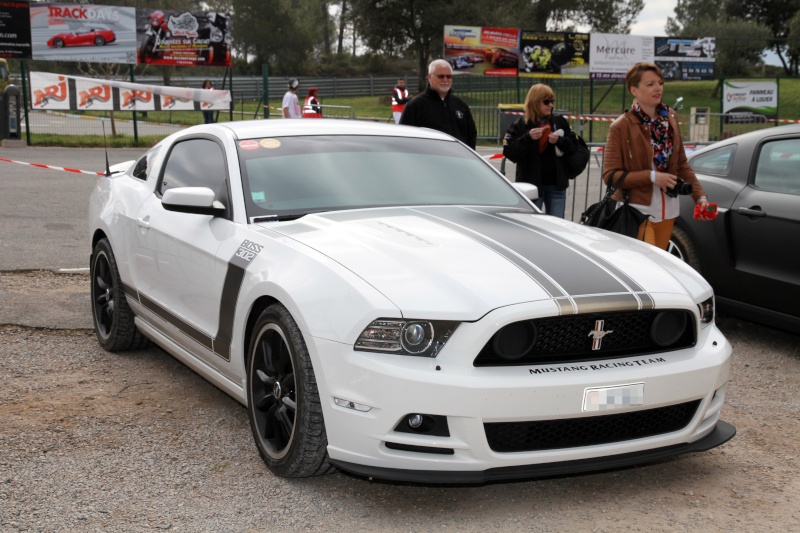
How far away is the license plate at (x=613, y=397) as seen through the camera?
363cm

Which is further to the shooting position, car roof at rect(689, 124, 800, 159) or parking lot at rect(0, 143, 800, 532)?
car roof at rect(689, 124, 800, 159)

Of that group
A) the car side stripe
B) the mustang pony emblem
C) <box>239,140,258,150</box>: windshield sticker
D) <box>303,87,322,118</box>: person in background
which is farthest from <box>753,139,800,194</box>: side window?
<box>303,87,322,118</box>: person in background

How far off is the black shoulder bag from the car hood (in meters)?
1.37

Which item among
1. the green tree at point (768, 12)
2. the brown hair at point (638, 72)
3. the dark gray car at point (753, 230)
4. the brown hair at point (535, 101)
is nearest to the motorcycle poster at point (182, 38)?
the brown hair at point (535, 101)

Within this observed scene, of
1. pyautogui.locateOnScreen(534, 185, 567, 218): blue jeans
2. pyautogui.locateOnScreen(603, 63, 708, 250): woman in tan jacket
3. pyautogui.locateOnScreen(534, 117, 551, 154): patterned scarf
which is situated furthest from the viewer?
pyautogui.locateOnScreen(534, 185, 567, 218): blue jeans

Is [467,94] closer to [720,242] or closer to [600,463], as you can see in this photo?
[720,242]

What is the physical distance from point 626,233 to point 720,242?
0.92 metres

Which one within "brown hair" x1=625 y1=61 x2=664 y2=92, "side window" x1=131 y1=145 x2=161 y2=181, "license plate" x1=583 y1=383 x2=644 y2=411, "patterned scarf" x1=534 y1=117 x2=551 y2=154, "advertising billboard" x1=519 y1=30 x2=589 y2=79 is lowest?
"license plate" x1=583 y1=383 x2=644 y2=411

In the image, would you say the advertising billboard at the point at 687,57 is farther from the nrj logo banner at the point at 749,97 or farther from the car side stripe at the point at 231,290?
the car side stripe at the point at 231,290

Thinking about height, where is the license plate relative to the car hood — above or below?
below

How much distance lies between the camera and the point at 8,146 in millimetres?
23125

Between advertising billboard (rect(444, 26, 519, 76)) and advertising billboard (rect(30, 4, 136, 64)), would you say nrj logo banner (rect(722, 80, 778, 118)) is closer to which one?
advertising billboard (rect(444, 26, 519, 76))

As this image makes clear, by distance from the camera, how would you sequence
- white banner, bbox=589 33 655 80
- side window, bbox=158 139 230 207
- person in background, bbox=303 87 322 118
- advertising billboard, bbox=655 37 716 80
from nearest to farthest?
1. side window, bbox=158 139 230 207
2. person in background, bbox=303 87 322 118
3. white banner, bbox=589 33 655 80
4. advertising billboard, bbox=655 37 716 80

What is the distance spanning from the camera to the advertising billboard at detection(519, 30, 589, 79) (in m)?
31.6
